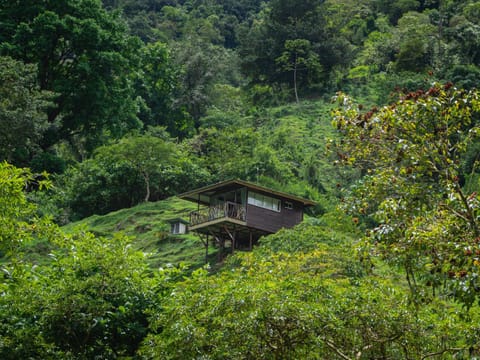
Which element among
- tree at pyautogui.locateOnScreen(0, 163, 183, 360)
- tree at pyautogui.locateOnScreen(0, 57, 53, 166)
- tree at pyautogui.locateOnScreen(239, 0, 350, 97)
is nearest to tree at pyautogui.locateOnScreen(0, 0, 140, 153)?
tree at pyautogui.locateOnScreen(0, 57, 53, 166)

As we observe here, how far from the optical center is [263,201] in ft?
118

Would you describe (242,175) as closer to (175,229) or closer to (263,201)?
(175,229)

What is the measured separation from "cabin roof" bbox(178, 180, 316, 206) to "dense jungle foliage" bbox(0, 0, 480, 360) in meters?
2.30

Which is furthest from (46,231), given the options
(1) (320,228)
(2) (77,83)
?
(2) (77,83)

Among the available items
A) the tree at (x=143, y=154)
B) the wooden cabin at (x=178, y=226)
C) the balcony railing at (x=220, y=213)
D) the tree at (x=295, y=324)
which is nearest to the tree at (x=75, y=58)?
the tree at (x=143, y=154)

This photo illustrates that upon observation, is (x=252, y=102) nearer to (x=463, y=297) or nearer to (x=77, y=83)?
(x=77, y=83)

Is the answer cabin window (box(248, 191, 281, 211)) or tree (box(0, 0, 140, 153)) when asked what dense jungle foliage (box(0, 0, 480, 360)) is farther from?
cabin window (box(248, 191, 281, 211))

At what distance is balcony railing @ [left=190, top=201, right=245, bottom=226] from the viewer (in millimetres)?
34469

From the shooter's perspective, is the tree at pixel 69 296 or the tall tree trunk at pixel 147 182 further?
the tall tree trunk at pixel 147 182

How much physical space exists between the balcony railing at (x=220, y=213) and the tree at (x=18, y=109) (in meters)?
8.10

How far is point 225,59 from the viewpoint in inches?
2899

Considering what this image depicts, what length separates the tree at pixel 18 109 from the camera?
110 ft

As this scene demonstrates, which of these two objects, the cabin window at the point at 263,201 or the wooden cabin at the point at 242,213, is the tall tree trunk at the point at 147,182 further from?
the cabin window at the point at 263,201

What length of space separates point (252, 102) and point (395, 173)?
59.3 metres
